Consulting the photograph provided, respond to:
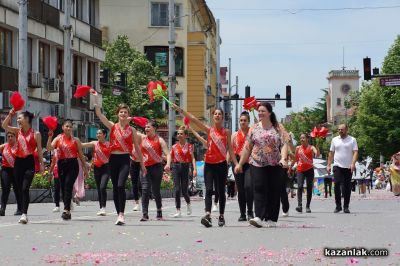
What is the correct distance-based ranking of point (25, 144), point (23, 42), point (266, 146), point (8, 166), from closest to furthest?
1. point (266, 146)
2. point (25, 144)
3. point (8, 166)
4. point (23, 42)

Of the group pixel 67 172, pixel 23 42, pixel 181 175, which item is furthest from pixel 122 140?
pixel 23 42

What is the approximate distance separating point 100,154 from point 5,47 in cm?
1906

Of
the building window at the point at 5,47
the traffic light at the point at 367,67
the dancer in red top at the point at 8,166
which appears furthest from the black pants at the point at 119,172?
the traffic light at the point at 367,67

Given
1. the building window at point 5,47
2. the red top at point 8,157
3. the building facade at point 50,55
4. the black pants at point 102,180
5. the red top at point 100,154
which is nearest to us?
the red top at point 8,157

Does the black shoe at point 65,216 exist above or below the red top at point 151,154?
below

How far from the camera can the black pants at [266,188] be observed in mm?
14336

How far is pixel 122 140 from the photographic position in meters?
15.2

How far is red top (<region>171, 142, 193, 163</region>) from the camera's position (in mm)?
19312

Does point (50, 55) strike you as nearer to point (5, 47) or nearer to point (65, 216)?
point (5, 47)

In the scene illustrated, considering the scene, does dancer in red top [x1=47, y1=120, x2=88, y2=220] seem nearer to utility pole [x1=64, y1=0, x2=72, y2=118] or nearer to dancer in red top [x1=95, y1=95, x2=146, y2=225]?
dancer in red top [x1=95, y1=95, x2=146, y2=225]

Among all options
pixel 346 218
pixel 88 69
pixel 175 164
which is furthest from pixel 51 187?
pixel 88 69

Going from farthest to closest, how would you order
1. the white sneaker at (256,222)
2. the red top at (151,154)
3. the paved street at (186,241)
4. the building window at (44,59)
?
1. the building window at (44,59)
2. the red top at (151,154)
3. the white sneaker at (256,222)
4. the paved street at (186,241)

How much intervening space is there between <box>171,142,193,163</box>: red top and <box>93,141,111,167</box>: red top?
1253 mm

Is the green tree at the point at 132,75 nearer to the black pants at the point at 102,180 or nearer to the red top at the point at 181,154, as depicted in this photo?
the red top at the point at 181,154
